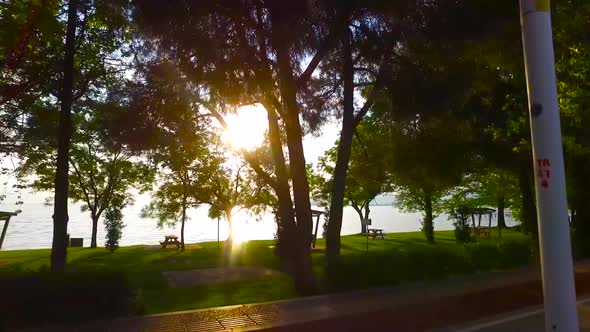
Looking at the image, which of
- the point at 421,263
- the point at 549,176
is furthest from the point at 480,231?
the point at 549,176

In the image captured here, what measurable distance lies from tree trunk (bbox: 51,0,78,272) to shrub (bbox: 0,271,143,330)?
3.08 metres

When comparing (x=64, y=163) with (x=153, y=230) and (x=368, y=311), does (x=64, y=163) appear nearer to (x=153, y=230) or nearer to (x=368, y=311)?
(x=368, y=311)

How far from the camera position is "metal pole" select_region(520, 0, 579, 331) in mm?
3951

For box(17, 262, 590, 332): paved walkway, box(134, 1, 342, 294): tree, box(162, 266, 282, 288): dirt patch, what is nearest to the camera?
box(17, 262, 590, 332): paved walkway

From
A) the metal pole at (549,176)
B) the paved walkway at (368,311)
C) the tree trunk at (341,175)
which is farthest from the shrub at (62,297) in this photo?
the metal pole at (549,176)

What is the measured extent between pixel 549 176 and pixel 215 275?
12231 mm

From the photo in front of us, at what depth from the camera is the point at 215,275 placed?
14992 mm

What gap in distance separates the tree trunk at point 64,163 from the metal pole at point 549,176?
373 inches

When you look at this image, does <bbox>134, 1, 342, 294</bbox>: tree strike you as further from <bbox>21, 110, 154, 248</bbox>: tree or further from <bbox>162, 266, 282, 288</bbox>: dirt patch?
<bbox>21, 110, 154, 248</bbox>: tree

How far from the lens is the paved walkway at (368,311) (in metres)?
7.19

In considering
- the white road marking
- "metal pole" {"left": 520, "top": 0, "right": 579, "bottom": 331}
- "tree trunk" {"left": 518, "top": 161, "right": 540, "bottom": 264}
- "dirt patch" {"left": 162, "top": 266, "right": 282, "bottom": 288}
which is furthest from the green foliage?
"metal pole" {"left": 520, "top": 0, "right": 579, "bottom": 331}

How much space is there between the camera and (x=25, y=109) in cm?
1377

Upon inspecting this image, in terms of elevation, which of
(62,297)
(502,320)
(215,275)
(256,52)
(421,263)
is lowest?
(502,320)

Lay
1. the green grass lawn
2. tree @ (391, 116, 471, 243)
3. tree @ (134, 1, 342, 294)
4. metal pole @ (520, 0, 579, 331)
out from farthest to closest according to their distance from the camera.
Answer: tree @ (391, 116, 471, 243) → the green grass lawn → tree @ (134, 1, 342, 294) → metal pole @ (520, 0, 579, 331)
